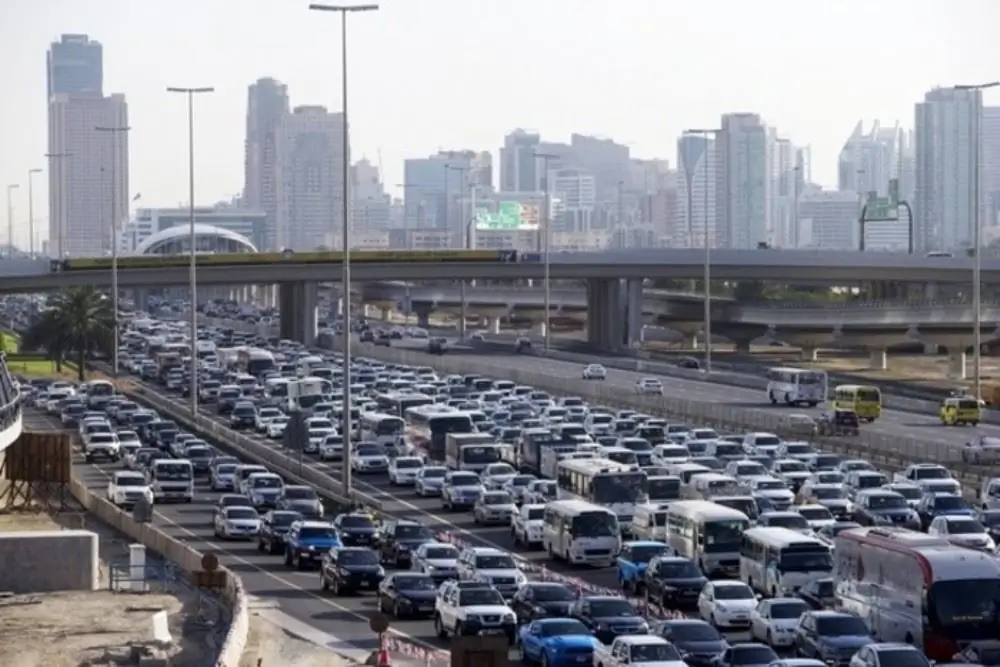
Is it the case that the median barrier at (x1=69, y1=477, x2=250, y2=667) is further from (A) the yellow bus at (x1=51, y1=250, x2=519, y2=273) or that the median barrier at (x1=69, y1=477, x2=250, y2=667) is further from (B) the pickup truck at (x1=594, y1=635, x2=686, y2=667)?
(A) the yellow bus at (x1=51, y1=250, x2=519, y2=273)

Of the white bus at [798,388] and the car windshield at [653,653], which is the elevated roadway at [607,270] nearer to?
the white bus at [798,388]

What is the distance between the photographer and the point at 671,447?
58531mm

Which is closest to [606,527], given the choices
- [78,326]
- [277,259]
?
[78,326]

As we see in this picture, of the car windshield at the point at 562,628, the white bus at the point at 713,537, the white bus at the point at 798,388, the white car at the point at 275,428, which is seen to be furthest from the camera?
the white bus at the point at 798,388

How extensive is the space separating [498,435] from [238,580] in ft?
83.8

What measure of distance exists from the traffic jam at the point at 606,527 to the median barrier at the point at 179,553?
0.99 meters

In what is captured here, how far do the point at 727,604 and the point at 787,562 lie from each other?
2.69 m

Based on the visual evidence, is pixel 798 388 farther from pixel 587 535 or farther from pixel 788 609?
pixel 788 609

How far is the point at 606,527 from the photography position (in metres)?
43.3

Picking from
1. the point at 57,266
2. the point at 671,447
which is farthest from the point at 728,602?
the point at 57,266

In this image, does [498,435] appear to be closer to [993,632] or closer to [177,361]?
[993,632]

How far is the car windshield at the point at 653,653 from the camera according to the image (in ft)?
95.6

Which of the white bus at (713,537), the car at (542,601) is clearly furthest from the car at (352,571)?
the white bus at (713,537)

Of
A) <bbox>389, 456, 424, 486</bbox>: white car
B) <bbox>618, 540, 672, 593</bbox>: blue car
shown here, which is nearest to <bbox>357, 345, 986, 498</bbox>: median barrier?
<bbox>389, 456, 424, 486</bbox>: white car
